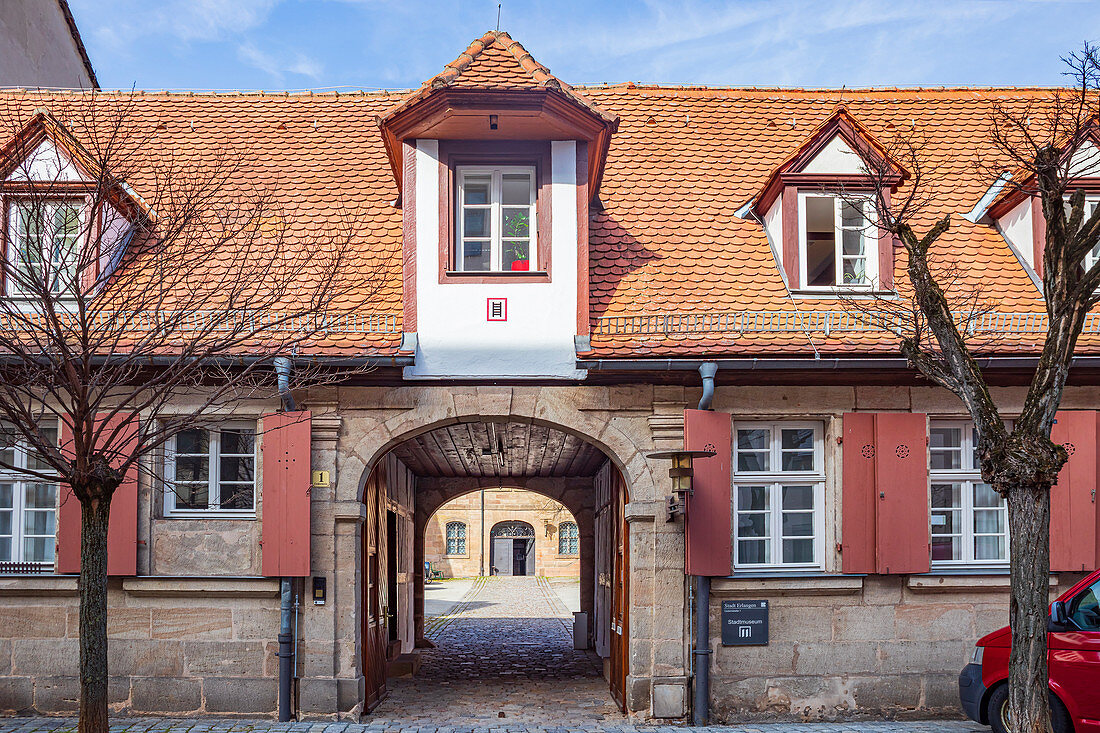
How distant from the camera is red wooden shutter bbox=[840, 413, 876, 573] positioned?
10.9 m

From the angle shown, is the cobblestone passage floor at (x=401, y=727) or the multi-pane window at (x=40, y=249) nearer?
the multi-pane window at (x=40, y=249)

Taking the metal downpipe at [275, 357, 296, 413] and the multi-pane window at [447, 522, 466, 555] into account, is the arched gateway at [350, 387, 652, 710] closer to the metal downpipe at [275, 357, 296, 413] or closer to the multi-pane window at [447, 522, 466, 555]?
the metal downpipe at [275, 357, 296, 413]

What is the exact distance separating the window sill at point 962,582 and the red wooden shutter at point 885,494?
5.7 inches

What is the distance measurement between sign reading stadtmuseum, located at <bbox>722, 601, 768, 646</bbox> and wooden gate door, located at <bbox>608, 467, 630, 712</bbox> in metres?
1.00

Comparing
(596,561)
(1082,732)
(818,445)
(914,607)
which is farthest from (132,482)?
(596,561)

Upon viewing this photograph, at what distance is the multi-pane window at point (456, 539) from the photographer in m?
49.5

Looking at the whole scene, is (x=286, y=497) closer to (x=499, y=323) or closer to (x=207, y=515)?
(x=207, y=515)

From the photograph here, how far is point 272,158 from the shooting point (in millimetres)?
13633

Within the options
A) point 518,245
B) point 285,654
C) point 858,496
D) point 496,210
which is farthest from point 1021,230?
point 285,654

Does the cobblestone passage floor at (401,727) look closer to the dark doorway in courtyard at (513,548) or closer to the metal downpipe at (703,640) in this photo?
the metal downpipe at (703,640)

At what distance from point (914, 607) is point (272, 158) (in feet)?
29.2

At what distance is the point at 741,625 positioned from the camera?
10.9m

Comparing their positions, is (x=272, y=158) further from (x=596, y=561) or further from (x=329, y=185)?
(x=596, y=561)

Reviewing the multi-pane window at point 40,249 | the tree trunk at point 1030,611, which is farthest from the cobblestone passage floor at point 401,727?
the multi-pane window at point 40,249
